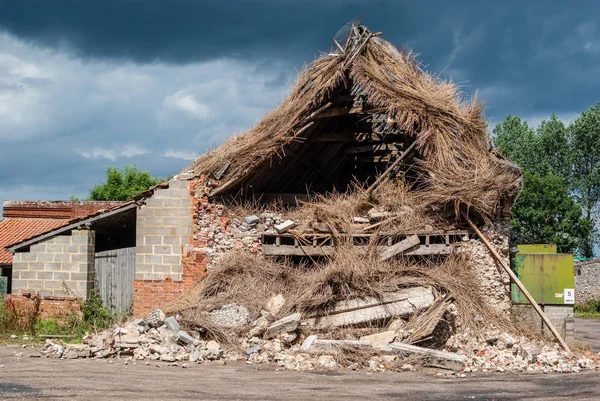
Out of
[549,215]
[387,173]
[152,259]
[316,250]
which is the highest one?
[549,215]

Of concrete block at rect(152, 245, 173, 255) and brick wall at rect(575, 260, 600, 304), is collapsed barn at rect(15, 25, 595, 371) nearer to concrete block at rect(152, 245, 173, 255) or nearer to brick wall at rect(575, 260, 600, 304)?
concrete block at rect(152, 245, 173, 255)

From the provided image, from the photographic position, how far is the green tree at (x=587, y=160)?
130ft

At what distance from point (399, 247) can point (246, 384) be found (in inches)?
213

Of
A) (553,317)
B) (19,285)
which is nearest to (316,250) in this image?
(553,317)

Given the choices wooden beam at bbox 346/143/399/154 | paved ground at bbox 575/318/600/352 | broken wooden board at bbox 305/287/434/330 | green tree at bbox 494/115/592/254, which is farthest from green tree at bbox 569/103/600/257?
broken wooden board at bbox 305/287/434/330

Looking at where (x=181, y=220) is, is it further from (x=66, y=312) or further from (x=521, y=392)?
(x=521, y=392)

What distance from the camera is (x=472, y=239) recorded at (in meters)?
14.1

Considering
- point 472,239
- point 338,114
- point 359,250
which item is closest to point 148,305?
point 359,250

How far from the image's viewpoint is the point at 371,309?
40.8ft

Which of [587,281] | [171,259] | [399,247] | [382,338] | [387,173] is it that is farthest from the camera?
[587,281]

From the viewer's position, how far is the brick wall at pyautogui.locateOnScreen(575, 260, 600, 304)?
34375mm

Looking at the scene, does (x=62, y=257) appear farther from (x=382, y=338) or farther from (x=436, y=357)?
(x=436, y=357)

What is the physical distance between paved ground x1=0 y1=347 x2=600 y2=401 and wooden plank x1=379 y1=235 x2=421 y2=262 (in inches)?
129

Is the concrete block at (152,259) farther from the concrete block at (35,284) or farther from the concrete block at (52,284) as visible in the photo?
the concrete block at (35,284)
